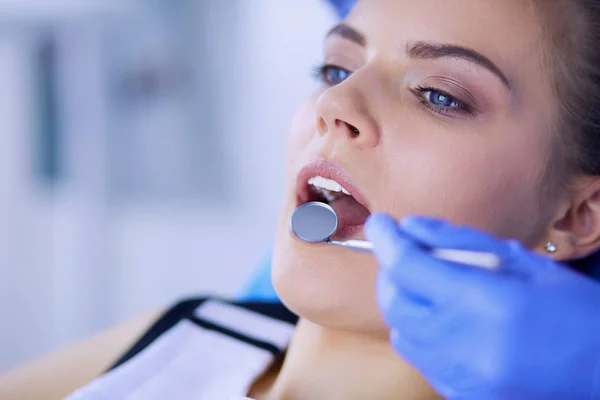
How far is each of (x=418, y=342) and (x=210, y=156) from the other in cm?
229

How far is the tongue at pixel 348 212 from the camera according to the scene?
98 centimetres

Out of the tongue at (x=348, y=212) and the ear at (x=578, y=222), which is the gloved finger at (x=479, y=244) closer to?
the tongue at (x=348, y=212)

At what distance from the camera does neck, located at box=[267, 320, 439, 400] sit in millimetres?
974

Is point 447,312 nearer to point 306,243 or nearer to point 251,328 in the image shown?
point 306,243

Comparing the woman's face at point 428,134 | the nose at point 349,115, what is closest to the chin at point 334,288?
the woman's face at point 428,134

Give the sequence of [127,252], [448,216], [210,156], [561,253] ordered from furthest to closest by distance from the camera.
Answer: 1. [127,252]
2. [210,156]
3. [561,253]
4. [448,216]

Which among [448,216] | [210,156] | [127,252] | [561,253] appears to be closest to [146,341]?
[448,216]

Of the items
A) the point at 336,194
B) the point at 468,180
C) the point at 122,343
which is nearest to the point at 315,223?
the point at 336,194

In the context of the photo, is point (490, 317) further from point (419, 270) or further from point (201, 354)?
point (201, 354)

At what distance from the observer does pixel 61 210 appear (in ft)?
10.3

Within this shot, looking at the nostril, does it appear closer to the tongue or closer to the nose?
the nose

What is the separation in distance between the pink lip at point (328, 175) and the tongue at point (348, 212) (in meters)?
0.04

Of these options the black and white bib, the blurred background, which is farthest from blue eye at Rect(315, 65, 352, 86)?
the blurred background

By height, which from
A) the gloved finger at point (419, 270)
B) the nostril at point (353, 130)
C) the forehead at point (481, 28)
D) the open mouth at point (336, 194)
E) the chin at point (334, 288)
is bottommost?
the chin at point (334, 288)
